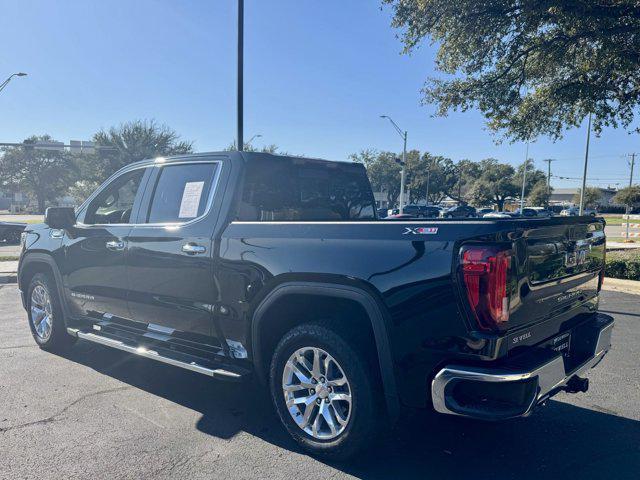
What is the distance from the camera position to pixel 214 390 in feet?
14.7

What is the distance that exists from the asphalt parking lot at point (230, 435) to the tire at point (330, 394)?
6.5 inches

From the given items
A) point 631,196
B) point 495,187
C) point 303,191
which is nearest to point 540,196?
point 495,187

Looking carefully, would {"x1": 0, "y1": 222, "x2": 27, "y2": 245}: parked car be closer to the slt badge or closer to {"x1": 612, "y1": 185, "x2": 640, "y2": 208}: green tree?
the slt badge

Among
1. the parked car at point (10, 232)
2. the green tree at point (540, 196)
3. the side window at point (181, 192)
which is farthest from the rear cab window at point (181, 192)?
the green tree at point (540, 196)

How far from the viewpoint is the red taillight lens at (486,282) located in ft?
8.30

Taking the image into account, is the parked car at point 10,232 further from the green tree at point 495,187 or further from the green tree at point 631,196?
the green tree at point 495,187

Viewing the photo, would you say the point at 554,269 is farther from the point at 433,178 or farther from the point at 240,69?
the point at 433,178

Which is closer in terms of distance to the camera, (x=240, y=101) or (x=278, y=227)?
(x=278, y=227)

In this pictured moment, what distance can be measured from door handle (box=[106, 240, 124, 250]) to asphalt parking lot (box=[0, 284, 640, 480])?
124cm

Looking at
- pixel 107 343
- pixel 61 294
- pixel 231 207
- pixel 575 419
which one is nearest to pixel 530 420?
pixel 575 419

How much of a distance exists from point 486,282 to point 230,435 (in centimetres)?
214

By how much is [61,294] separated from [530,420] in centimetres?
454

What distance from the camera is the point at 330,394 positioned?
3.16 meters

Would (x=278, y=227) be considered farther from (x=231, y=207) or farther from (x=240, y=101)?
(x=240, y=101)
